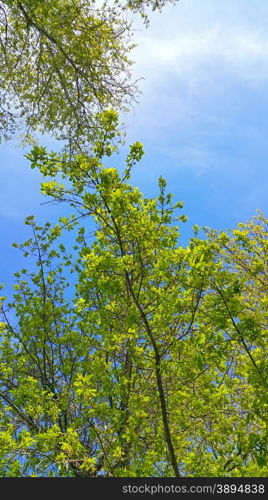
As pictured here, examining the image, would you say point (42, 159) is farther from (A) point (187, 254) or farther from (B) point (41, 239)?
(B) point (41, 239)

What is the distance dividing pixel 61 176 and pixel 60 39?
7.50 m

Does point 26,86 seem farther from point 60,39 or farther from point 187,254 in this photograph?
point 187,254

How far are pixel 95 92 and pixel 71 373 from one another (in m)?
7.76

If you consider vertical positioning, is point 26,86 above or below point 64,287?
above

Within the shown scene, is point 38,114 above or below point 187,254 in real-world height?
above

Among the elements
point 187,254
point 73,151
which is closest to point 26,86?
point 73,151

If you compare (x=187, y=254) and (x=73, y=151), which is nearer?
(x=187, y=254)

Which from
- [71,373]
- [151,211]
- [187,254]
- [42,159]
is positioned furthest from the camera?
[71,373]

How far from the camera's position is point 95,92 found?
37.3 ft

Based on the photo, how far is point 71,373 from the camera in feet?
28.5

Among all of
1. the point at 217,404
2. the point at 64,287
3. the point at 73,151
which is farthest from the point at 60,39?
the point at 217,404
